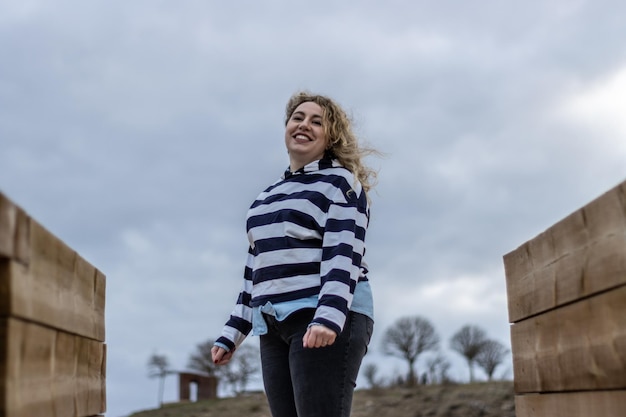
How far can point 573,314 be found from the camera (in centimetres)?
292

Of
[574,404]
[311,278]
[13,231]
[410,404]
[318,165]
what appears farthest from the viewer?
[410,404]

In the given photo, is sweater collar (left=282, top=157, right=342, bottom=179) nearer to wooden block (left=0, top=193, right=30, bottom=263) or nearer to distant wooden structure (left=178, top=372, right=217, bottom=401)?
wooden block (left=0, top=193, right=30, bottom=263)

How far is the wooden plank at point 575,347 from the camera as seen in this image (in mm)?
2600

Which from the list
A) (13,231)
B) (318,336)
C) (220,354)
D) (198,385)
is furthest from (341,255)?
(198,385)

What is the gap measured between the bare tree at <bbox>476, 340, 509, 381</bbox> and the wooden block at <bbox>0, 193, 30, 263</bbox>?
12.5 meters

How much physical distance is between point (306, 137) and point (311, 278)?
0.69 meters

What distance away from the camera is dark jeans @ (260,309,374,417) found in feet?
9.71

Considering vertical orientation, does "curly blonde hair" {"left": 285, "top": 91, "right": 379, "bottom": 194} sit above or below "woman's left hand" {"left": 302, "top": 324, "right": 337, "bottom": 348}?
above

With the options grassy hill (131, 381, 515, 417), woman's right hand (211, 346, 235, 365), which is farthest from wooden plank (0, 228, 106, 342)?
grassy hill (131, 381, 515, 417)

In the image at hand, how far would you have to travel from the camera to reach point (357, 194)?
3.23m

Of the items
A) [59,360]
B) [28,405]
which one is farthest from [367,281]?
[28,405]

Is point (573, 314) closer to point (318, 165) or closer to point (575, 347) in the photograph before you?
point (575, 347)

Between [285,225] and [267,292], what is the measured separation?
269mm

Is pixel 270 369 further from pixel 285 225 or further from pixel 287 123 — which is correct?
pixel 287 123
